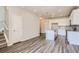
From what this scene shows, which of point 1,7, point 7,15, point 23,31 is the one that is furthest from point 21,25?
point 1,7

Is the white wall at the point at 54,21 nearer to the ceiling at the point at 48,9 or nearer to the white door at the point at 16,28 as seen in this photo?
the ceiling at the point at 48,9

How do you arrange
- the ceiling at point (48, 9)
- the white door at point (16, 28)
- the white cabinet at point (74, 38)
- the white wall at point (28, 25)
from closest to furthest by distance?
1. the white cabinet at point (74, 38)
2. the white door at point (16, 28)
3. the ceiling at point (48, 9)
4. the white wall at point (28, 25)

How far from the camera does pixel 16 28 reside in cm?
535

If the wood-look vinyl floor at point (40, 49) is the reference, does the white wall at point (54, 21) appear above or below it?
above

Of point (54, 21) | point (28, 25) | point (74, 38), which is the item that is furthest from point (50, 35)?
point (54, 21)

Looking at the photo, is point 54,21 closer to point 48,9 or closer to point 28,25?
point 48,9

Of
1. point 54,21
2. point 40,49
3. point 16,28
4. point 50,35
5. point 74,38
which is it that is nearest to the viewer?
point 40,49

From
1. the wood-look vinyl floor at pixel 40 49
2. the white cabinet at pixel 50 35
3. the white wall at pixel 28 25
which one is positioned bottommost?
the wood-look vinyl floor at pixel 40 49

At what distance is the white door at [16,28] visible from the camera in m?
5.04

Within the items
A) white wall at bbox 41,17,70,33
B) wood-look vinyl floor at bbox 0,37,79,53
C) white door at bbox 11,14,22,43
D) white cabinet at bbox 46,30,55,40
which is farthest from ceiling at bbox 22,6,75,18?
white wall at bbox 41,17,70,33

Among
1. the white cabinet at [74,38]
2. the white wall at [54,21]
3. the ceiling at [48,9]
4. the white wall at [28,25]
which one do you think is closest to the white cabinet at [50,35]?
the white wall at [28,25]

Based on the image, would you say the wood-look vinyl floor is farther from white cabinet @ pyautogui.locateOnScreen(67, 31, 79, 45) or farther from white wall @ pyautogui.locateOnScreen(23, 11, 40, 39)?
white wall @ pyautogui.locateOnScreen(23, 11, 40, 39)

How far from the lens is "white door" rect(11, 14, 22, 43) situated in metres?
5.04
